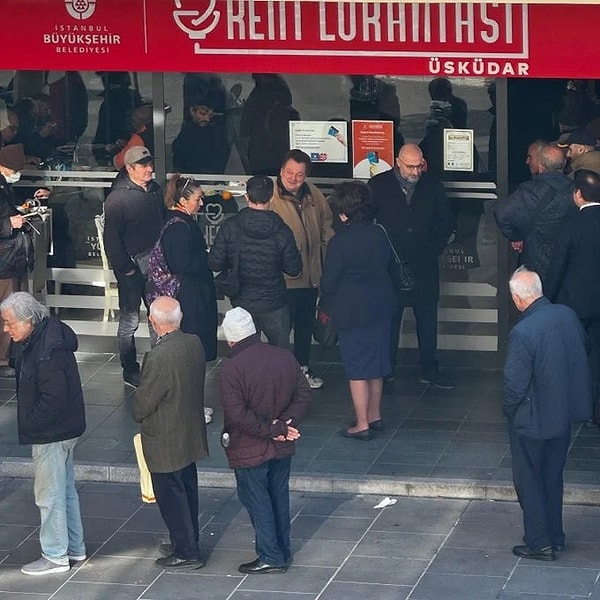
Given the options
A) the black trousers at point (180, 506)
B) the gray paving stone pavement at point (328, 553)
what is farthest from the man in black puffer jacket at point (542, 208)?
the black trousers at point (180, 506)

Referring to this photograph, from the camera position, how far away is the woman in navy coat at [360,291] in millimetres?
11523

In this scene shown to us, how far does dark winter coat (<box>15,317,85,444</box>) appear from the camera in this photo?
9.69 meters

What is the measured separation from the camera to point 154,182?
41.8ft

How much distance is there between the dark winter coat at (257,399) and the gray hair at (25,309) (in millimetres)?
1116

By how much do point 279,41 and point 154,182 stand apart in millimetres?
1378

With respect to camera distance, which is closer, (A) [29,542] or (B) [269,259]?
(A) [29,542]

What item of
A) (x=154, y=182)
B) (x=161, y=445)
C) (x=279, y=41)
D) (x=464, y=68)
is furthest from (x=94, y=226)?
(x=161, y=445)

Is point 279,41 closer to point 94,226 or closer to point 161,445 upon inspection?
point 94,226

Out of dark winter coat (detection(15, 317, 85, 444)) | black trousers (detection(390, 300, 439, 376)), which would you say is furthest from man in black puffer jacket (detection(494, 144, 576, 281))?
dark winter coat (detection(15, 317, 85, 444))

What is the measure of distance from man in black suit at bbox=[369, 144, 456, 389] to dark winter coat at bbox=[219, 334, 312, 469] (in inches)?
128

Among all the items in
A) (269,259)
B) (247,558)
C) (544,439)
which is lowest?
(247,558)

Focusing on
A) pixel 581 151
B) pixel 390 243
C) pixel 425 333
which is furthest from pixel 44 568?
pixel 581 151

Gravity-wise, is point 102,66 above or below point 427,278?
above

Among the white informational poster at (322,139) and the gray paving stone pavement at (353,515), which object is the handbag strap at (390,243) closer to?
the white informational poster at (322,139)
